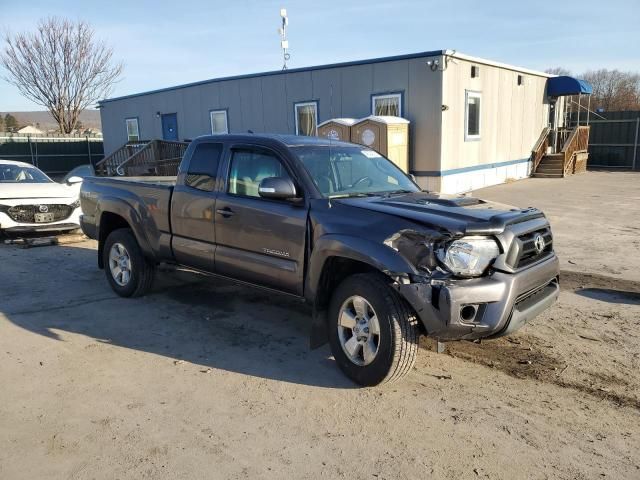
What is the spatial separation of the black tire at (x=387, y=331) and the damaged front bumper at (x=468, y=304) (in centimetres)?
13

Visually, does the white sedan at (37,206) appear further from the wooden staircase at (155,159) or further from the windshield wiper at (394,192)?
the windshield wiper at (394,192)

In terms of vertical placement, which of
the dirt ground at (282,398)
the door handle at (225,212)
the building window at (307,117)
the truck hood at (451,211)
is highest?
the building window at (307,117)

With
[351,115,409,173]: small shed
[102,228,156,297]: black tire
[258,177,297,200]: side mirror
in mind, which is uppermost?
[351,115,409,173]: small shed

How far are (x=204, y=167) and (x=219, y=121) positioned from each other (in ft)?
49.5

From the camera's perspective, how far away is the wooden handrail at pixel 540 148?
20.7 m

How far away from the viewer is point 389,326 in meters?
3.61

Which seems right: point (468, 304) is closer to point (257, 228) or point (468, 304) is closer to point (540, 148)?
point (257, 228)

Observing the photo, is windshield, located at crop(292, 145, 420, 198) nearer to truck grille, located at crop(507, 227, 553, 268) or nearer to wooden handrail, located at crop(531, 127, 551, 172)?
truck grille, located at crop(507, 227, 553, 268)

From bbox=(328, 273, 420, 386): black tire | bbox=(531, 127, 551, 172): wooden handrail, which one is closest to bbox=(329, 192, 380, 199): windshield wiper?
bbox=(328, 273, 420, 386): black tire

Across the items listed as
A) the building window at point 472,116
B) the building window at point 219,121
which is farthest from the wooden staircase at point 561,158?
the building window at point 219,121

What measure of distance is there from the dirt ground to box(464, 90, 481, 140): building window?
33.0ft

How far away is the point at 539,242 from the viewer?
3975mm

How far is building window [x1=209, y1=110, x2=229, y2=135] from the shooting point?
19.4 meters

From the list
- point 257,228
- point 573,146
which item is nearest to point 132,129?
point 573,146
